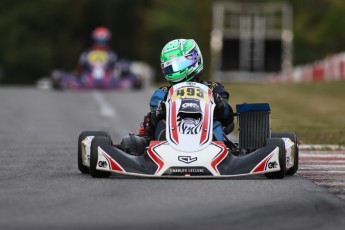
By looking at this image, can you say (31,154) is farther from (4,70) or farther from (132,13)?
(132,13)

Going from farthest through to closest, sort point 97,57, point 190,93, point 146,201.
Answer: point 97,57 → point 190,93 → point 146,201

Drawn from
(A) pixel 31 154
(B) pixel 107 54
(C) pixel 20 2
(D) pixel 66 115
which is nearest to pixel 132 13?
(C) pixel 20 2

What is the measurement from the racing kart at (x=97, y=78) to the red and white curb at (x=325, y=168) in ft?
72.7

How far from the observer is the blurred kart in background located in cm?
3884

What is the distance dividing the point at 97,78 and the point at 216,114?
26014 millimetres

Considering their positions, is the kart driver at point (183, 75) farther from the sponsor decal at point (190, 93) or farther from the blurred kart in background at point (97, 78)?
the blurred kart in background at point (97, 78)

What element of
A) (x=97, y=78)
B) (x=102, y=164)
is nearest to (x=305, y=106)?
(x=97, y=78)

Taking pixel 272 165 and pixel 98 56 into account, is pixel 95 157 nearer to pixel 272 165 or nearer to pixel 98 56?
pixel 272 165

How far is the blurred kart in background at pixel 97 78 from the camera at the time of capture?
38.8 metres

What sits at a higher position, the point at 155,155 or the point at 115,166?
the point at 155,155

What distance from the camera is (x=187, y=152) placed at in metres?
12.1

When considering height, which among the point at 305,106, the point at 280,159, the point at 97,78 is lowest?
the point at 305,106

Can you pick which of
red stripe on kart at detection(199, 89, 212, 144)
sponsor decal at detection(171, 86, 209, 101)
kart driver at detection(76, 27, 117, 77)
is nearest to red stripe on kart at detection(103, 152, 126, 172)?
red stripe on kart at detection(199, 89, 212, 144)

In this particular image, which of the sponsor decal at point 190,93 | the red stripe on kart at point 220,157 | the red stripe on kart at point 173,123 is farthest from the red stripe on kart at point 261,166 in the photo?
the sponsor decal at point 190,93
